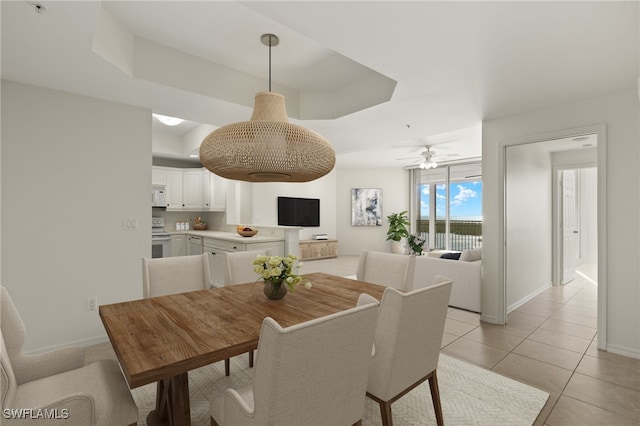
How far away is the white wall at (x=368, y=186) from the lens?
9.20 m

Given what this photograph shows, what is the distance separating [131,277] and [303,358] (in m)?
2.96

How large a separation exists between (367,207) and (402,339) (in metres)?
7.84

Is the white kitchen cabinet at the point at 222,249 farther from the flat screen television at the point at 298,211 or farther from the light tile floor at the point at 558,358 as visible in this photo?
the flat screen television at the point at 298,211

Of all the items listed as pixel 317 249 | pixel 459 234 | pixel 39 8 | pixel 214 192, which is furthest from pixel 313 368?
pixel 459 234

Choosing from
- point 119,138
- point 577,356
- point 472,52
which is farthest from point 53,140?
point 577,356

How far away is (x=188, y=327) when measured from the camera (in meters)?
1.53

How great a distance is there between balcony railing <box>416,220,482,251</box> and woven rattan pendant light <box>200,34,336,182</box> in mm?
7225

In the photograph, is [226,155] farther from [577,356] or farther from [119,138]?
[577,356]

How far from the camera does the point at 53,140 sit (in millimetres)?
2822

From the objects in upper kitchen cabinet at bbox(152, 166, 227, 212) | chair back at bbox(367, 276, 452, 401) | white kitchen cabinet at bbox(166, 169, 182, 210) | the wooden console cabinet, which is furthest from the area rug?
the wooden console cabinet

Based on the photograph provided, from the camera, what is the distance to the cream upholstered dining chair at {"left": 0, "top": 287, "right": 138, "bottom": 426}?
1145 mm

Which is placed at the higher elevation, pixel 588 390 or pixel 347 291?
pixel 347 291

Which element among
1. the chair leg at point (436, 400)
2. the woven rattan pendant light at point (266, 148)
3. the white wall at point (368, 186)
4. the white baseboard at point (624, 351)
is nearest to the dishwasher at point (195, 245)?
the woven rattan pendant light at point (266, 148)

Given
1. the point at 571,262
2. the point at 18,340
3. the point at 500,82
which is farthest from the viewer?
the point at 571,262
